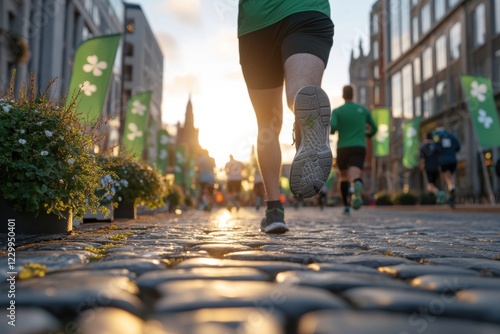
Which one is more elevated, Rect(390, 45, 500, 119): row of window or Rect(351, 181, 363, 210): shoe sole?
Rect(390, 45, 500, 119): row of window

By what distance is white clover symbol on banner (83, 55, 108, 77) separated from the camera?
954 cm

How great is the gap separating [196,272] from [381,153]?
24.4m

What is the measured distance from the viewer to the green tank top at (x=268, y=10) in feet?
12.8

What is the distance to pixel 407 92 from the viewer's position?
45688 mm

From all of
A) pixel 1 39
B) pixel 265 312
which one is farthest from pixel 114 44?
pixel 1 39

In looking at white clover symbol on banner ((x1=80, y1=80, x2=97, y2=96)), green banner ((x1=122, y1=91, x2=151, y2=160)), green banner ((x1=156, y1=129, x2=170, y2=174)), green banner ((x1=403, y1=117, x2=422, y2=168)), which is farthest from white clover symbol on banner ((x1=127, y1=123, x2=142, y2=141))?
green banner ((x1=403, y1=117, x2=422, y2=168))

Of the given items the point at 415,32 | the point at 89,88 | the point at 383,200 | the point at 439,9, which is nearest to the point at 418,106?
the point at 415,32

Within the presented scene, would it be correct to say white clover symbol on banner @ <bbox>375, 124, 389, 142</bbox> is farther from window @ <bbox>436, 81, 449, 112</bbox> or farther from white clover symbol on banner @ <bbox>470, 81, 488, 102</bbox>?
window @ <bbox>436, 81, 449, 112</bbox>

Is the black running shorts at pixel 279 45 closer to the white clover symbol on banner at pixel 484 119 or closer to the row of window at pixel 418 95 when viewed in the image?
the white clover symbol on banner at pixel 484 119

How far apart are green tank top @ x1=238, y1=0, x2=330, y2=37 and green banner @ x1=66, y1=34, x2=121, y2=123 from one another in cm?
539

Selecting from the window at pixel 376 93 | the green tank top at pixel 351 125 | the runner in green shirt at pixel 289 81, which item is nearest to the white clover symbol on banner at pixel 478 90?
the green tank top at pixel 351 125

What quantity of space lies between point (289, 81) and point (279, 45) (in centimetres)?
46

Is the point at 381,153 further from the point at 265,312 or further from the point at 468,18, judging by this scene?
the point at 265,312

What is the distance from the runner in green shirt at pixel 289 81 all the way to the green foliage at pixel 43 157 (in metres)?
1.26
